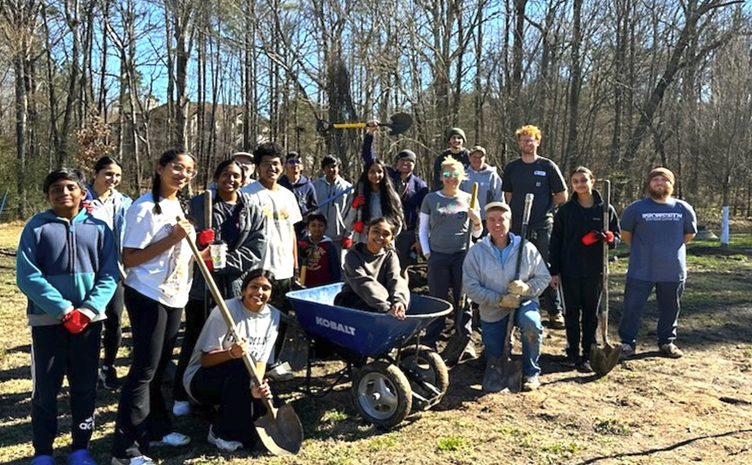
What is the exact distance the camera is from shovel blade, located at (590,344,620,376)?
4484 millimetres

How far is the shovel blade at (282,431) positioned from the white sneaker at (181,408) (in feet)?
2.45

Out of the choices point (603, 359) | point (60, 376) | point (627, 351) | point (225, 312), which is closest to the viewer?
point (60, 376)

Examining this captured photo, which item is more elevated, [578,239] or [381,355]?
[578,239]

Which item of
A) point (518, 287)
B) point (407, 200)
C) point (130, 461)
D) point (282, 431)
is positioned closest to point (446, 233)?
point (518, 287)

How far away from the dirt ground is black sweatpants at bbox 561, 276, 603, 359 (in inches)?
10.9

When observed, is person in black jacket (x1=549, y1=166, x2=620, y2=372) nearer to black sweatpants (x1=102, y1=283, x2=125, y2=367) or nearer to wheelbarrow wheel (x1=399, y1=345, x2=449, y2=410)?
wheelbarrow wheel (x1=399, y1=345, x2=449, y2=410)

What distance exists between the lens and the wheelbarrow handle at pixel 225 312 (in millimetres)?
3021

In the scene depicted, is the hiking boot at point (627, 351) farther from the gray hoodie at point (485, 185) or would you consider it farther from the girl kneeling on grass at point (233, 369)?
the girl kneeling on grass at point (233, 369)

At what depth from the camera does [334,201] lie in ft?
19.6

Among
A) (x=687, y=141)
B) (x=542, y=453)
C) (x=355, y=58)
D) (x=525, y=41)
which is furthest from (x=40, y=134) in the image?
(x=542, y=453)

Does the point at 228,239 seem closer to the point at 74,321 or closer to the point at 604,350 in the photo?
the point at 74,321

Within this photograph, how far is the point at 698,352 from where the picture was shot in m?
5.31

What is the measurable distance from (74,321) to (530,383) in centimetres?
307

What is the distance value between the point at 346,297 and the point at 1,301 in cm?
541
